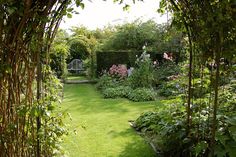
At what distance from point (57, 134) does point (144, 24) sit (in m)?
15.8

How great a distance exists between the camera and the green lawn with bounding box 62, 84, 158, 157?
4703mm

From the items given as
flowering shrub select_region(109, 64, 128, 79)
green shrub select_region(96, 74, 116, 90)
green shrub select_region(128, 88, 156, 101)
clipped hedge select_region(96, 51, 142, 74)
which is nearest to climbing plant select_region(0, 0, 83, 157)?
green shrub select_region(128, 88, 156, 101)

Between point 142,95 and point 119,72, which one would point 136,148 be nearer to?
point 142,95

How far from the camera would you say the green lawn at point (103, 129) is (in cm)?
470

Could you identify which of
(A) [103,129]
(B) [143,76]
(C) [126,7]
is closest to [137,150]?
(A) [103,129]

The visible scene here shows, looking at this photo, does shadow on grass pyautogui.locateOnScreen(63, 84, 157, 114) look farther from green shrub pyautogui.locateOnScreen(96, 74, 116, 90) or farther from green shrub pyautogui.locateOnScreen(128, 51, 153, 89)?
green shrub pyautogui.locateOnScreen(128, 51, 153, 89)

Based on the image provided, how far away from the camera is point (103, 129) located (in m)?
6.06

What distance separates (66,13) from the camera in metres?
2.89

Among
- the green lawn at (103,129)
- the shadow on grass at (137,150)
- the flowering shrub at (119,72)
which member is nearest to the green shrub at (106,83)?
the flowering shrub at (119,72)

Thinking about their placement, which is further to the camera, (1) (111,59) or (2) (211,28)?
(1) (111,59)

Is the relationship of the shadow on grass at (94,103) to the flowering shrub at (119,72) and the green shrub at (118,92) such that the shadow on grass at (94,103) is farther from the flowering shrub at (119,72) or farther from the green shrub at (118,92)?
the flowering shrub at (119,72)

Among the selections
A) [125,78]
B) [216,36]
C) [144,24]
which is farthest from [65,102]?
[144,24]

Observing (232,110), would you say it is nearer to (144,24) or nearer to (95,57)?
(95,57)

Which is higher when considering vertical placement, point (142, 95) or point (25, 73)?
point (25, 73)
